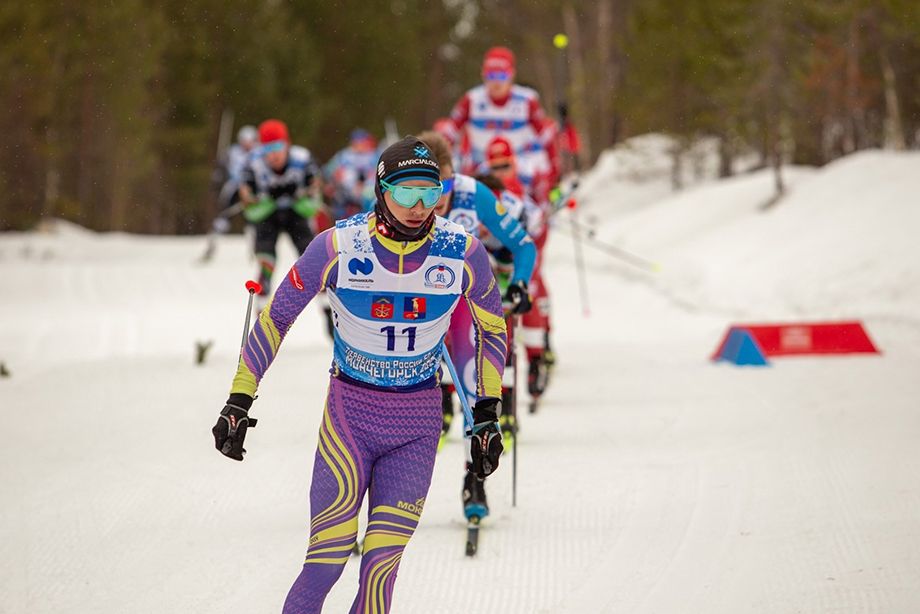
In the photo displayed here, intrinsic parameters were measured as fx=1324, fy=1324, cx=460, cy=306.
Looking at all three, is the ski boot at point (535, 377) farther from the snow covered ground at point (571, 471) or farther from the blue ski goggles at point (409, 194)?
the blue ski goggles at point (409, 194)

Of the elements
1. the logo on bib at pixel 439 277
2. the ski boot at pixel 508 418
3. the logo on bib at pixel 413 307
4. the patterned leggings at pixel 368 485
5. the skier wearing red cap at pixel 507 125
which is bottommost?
the ski boot at pixel 508 418

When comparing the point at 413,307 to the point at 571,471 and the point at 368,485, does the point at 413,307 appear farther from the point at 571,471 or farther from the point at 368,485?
the point at 571,471

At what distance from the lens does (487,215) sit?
7.50 metres

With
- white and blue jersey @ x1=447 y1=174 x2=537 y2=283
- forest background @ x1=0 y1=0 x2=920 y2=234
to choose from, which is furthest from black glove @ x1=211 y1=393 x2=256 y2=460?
forest background @ x1=0 y1=0 x2=920 y2=234

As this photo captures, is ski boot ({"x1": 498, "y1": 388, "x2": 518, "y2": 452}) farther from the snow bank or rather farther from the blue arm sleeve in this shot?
the snow bank

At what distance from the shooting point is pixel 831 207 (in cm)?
2027

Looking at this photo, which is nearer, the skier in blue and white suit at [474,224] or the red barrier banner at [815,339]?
the skier in blue and white suit at [474,224]

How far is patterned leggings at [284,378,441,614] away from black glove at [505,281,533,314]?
109 inches

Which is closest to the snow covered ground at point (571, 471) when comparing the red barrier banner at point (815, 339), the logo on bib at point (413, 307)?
the red barrier banner at point (815, 339)

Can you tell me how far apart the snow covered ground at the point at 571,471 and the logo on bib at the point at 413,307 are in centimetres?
155

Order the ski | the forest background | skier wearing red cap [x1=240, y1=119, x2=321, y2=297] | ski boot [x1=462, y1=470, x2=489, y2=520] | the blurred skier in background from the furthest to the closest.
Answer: the blurred skier in background < the forest background < skier wearing red cap [x1=240, y1=119, x2=321, y2=297] < ski boot [x1=462, y1=470, x2=489, y2=520] < the ski

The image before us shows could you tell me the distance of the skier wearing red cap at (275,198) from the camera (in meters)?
13.5

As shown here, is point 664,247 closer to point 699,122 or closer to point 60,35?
point 699,122

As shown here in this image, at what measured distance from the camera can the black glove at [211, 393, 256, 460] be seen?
448 cm
